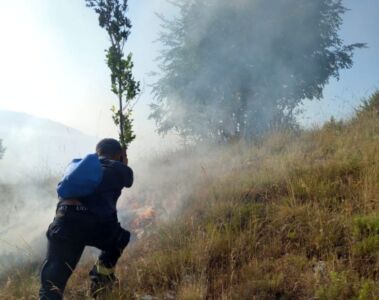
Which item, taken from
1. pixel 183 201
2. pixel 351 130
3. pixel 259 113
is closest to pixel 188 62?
pixel 259 113

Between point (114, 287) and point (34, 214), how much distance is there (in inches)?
134

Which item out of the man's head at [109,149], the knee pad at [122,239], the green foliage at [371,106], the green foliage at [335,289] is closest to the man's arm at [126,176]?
the man's head at [109,149]

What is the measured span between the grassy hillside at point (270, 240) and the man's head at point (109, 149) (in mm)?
1048

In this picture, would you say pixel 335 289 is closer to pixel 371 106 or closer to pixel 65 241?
pixel 65 241

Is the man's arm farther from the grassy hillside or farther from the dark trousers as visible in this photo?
the grassy hillside

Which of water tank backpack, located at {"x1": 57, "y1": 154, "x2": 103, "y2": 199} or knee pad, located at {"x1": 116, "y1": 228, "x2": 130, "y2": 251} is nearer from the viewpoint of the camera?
water tank backpack, located at {"x1": 57, "y1": 154, "x2": 103, "y2": 199}

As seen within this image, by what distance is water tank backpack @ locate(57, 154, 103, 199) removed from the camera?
125 inches

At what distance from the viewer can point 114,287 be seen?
3373 millimetres

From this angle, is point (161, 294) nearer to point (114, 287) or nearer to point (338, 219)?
point (114, 287)

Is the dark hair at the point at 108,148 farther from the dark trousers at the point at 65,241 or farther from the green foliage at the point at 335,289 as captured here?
the green foliage at the point at 335,289

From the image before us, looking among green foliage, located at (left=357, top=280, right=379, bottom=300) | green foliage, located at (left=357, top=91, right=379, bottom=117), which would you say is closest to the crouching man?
green foliage, located at (left=357, top=280, right=379, bottom=300)

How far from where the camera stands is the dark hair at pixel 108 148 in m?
3.73

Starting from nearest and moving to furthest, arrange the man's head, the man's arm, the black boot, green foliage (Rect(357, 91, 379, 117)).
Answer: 1. the black boot
2. the man's arm
3. the man's head
4. green foliage (Rect(357, 91, 379, 117))

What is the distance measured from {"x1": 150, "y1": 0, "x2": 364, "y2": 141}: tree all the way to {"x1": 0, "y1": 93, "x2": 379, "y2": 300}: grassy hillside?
483cm
